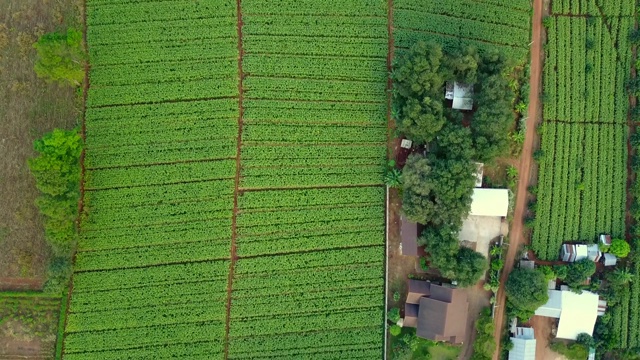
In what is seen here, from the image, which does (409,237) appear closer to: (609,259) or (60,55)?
(609,259)

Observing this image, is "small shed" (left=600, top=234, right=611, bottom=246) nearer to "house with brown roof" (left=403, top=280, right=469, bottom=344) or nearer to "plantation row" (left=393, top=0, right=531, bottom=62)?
"house with brown roof" (left=403, top=280, right=469, bottom=344)

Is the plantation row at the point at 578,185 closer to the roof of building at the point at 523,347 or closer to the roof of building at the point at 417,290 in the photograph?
the roof of building at the point at 523,347

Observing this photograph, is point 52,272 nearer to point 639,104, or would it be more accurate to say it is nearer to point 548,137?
point 548,137

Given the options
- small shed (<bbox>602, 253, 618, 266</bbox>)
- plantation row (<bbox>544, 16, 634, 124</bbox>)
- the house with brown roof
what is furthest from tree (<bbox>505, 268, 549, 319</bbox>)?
plantation row (<bbox>544, 16, 634, 124</bbox>)

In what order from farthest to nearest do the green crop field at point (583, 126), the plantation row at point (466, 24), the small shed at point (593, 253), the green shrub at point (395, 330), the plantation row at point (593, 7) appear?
1. the plantation row at point (593, 7)
2. the plantation row at point (466, 24)
3. the green crop field at point (583, 126)
4. the small shed at point (593, 253)
5. the green shrub at point (395, 330)

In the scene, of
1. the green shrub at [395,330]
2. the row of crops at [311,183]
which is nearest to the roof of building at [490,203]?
the row of crops at [311,183]

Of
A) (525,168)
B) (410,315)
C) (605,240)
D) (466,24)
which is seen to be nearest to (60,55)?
(466,24)

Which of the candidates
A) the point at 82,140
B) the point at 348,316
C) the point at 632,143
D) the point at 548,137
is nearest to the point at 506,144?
the point at 548,137
